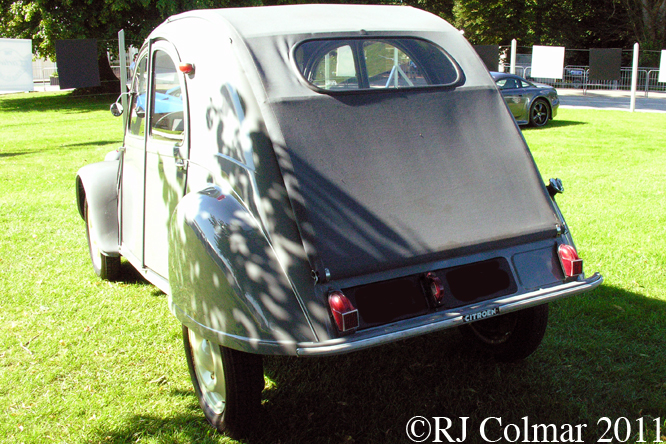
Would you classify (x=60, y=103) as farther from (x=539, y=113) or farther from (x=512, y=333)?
(x=512, y=333)

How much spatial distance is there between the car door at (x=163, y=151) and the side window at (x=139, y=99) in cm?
26

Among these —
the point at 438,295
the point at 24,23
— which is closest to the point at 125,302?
→ the point at 438,295

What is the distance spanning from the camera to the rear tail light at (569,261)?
3.34m

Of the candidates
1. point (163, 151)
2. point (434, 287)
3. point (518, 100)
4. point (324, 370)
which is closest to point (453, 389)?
point (324, 370)

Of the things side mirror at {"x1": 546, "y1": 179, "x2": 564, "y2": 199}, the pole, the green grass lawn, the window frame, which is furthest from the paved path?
the window frame

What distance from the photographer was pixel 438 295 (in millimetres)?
3061

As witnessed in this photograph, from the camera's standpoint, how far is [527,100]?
1627cm

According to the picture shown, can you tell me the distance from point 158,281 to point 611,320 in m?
3.33

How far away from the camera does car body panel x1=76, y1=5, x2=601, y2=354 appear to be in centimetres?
291

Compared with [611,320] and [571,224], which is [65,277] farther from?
[571,224]

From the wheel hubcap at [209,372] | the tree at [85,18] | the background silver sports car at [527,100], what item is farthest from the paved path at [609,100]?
the wheel hubcap at [209,372]

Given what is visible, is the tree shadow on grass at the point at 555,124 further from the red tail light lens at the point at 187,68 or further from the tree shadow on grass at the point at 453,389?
the red tail light lens at the point at 187,68

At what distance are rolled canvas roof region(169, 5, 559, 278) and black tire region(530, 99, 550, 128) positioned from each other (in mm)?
13527

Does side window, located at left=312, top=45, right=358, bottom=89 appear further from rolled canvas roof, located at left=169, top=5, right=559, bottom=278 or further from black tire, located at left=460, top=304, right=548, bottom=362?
black tire, located at left=460, top=304, right=548, bottom=362
